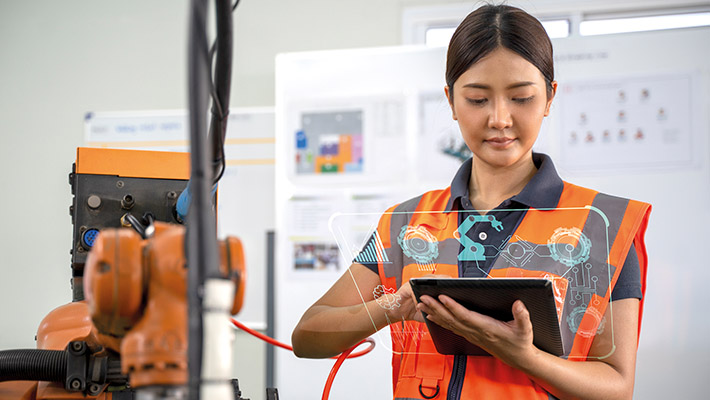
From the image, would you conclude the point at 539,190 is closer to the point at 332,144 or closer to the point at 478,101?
the point at 478,101

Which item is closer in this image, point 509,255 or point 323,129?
point 509,255

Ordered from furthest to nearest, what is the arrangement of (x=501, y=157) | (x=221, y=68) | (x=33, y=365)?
(x=501, y=157) < (x=33, y=365) < (x=221, y=68)

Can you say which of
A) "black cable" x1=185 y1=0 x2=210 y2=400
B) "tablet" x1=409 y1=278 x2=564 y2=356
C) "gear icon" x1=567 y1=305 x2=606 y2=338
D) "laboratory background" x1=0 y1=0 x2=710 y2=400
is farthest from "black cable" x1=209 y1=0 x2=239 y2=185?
"laboratory background" x1=0 y1=0 x2=710 y2=400

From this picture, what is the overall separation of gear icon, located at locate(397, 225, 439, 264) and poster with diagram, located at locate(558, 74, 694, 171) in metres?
1.91

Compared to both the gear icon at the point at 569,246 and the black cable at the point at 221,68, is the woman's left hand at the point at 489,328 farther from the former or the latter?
the black cable at the point at 221,68

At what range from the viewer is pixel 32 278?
3309 mm

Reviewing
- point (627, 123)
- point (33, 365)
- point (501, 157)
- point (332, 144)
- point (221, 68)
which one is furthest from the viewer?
point (332, 144)

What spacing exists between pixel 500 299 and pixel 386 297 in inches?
9.7

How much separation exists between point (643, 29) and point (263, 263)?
81.1 inches

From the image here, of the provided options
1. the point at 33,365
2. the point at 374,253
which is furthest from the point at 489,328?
the point at 33,365

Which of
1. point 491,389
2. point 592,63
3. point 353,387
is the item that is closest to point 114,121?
point 353,387

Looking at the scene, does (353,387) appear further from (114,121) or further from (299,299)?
(114,121)

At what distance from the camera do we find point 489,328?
0.91 metres

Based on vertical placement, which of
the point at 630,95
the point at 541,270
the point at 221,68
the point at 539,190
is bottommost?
the point at 541,270
